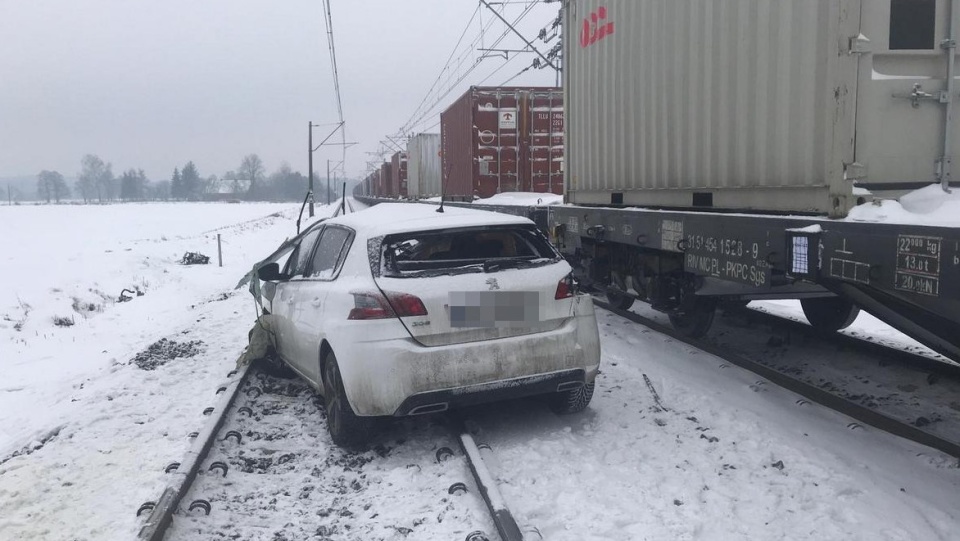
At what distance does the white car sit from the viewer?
4.47 meters

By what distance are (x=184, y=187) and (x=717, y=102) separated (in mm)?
162474

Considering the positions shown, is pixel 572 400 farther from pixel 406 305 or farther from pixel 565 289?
pixel 406 305

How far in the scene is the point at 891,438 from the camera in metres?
4.64

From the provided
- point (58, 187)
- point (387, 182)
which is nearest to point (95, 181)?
point (58, 187)

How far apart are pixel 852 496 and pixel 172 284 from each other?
14.0 m

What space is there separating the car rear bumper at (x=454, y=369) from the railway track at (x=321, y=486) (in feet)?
1.19

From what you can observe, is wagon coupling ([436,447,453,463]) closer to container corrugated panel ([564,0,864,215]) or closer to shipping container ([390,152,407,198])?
container corrugated panel ([564,0,864,215])

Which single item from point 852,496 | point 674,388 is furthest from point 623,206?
point 852,496

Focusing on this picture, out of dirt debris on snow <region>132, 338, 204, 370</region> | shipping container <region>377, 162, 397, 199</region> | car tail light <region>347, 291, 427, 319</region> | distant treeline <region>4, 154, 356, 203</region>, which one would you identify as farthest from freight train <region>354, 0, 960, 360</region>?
distant treeline <region>4, 154, 356, 203</region>

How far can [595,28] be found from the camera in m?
8.08

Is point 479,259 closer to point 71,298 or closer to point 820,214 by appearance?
point 820,214

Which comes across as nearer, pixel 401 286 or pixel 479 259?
pixel 401 286

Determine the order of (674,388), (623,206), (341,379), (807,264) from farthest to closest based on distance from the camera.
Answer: (623,206), (674,388), (341,379), (807,264)

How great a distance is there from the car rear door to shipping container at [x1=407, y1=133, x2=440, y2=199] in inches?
726
